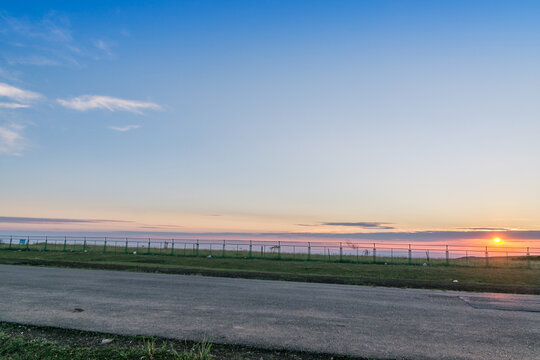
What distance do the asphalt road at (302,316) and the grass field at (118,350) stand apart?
36 centimetres

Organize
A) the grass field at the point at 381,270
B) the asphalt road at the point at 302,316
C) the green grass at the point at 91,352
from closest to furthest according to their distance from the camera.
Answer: the green grass at the point at 91,352 → the asphalt road at the point at 302,316 → the grass field at the point at 381,270

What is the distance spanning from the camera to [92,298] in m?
11.2

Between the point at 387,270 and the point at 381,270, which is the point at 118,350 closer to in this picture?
the point at 381,270

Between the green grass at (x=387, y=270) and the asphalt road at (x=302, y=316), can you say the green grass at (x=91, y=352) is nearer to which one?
the asphalt road at (x=302, y=316)

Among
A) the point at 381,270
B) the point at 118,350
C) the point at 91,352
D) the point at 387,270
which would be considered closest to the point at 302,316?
the point at 118,350

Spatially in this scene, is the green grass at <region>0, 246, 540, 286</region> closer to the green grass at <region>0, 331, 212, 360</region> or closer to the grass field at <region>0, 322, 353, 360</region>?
the grass field at <region>0, 322, 353, 360</region>

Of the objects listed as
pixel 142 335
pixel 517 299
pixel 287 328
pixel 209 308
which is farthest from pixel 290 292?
pixel 517 299

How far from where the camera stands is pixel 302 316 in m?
9.36

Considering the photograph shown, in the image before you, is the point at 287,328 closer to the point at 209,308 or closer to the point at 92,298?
the point at 209,308

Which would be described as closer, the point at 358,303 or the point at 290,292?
the point at 358,303

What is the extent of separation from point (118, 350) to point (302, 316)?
14.7 feet

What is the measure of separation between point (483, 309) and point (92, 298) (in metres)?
11.5

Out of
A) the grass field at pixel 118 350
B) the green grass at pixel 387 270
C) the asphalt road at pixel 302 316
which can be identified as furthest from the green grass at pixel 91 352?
the green grass at pixel 387 270

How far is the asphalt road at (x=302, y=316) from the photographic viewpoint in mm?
7098
